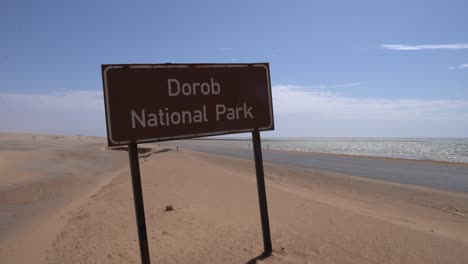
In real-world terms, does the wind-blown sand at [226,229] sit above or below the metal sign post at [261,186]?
below

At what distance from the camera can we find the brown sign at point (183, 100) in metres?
3.99

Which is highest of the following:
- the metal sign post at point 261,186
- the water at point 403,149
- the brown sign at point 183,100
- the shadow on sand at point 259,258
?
the brown sign at point 183,100

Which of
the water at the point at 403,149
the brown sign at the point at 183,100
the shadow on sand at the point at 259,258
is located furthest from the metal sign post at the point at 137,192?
the water at the point at 403,149

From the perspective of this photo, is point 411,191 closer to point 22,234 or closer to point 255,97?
point 255,97

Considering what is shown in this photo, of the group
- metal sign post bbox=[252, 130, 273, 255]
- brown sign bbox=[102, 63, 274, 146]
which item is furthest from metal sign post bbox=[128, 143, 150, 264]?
metal sign post bbox=[252, 130, 273, 255]

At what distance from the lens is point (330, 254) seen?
5.30 meters

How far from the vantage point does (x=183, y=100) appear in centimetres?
449

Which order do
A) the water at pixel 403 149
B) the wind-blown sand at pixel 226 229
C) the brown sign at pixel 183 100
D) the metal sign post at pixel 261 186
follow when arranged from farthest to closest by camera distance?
the water at pixel 403 149
the wind-blown sand at pixel 226 229
the metal sign post at pixel 261 186
the brown sign at pixel 183 100

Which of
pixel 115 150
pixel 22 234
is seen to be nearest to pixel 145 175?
pixel 22 234

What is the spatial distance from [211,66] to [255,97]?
0.78 metres

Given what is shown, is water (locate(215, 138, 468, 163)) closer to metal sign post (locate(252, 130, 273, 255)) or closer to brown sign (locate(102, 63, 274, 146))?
metal sign post (locate(252, 130, 273, 255))

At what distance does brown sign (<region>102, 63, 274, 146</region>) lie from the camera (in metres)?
3.99

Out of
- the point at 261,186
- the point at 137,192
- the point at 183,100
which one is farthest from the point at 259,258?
the point at 183,100

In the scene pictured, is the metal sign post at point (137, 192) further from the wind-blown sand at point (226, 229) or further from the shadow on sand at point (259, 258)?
the shadow on sand at point (259, 258)
